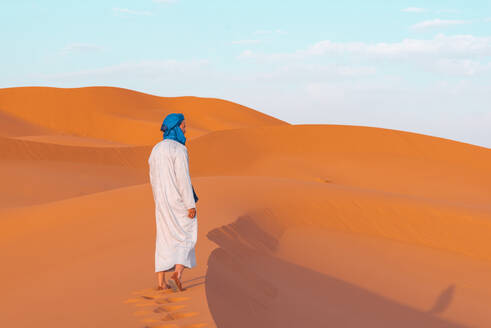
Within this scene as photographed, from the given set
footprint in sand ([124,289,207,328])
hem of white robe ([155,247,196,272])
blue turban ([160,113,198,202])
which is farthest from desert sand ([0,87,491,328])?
blue turban ([160,113,198,202])

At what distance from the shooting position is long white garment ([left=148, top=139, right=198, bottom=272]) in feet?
18.3

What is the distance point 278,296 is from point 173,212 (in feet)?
7.48

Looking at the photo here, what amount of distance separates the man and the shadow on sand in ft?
1.60

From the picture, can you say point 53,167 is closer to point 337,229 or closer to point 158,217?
point 337,229

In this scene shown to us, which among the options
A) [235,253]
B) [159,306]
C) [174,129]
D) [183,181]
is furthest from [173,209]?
[235,253]

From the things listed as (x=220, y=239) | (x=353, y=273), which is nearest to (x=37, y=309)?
(x=220, y=239)

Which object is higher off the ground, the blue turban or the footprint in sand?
the blue turban

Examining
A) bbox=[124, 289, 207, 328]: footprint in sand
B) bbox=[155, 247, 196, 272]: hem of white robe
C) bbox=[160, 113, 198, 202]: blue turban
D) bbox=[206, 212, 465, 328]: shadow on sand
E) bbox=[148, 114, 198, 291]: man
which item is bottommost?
bbox=[206, 212, 465, 328]: shadow on sand

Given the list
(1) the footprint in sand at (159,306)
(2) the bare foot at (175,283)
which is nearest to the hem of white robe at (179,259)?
(2) the bare foot at (175,283)

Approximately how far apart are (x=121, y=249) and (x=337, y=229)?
6389 millimetres

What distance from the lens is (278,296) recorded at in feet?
23.4

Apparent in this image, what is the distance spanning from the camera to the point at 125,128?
52562mm

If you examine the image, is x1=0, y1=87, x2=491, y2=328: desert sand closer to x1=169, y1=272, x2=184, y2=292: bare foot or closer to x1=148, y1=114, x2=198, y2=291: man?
Result: x1=169, y1=272, x2=184, y2=292: bare foot

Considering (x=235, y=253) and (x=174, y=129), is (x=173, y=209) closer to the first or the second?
(x=174, y=129)
